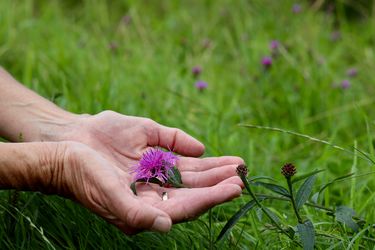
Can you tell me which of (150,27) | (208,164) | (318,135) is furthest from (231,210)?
(150,27)

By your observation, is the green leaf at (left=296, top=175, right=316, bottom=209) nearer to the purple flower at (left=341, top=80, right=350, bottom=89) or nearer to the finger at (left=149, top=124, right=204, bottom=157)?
the finger at (left=149, top=124, right=204, bottom=157)

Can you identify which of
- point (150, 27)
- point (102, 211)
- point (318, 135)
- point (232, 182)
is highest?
point (150, 27)

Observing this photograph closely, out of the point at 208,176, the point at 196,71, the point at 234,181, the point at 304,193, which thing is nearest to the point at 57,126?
the point at 208,176

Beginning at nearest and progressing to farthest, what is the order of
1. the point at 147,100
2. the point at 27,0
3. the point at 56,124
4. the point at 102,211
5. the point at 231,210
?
the point at 102,211, the point at 56,124, the point at 231,210, the point at 147,100, the point at 27,0

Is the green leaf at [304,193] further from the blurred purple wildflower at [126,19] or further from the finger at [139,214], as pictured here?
the blurred purple wildflower at [126,19]

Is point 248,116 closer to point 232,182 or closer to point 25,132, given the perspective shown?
point 25,132

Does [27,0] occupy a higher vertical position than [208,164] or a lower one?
higher
